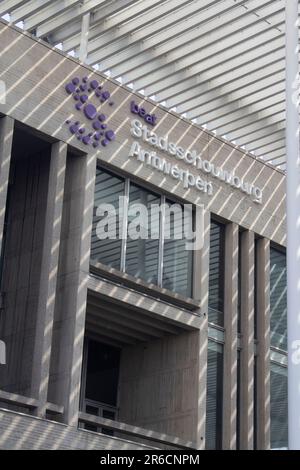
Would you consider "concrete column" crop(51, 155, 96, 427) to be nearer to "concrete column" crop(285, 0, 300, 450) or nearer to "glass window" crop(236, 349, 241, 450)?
"glass window" crop(236, 349, 241, 450)

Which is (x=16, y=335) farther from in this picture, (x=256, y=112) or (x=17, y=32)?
(x=256, y=112)

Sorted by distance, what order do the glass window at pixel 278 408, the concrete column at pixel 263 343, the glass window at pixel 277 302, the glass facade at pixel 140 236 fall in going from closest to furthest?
the glass facade at pixel 140 236
the concrete column at pixel 263 343
the glass window at pixel 278 408
the glass window at pixel 277 302

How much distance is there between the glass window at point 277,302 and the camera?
26.4 m

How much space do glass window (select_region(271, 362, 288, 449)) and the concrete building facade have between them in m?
0.04

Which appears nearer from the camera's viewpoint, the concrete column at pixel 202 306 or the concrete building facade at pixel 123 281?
the concrete building facade at pixel 123 281

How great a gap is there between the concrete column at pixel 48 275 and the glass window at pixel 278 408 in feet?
25.5

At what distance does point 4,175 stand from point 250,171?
859 centimetres

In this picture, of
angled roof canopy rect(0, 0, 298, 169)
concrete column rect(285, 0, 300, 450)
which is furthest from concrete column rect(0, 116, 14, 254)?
concrete column rect(285, 0, 300, 450)

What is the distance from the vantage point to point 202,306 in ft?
77.8

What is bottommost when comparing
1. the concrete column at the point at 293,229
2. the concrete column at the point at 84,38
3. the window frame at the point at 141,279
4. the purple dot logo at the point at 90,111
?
the concrete column at the point at 293,229

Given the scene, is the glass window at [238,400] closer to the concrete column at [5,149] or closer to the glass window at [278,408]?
the glass window at [278,408]

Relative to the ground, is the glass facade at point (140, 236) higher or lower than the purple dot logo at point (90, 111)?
lower

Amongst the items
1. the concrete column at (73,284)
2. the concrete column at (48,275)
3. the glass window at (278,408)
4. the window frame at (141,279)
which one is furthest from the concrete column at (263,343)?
the concrete column at (48,275)
